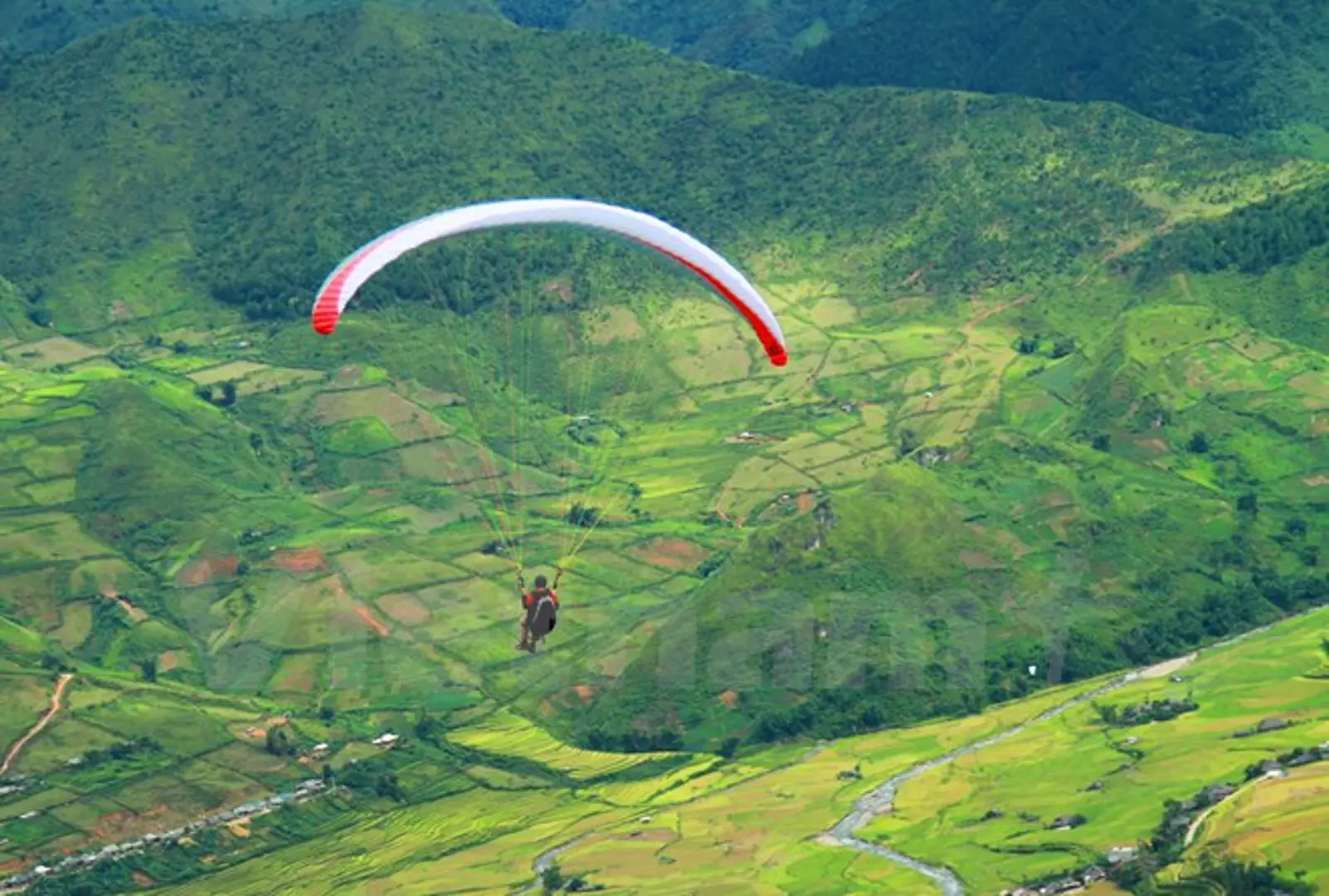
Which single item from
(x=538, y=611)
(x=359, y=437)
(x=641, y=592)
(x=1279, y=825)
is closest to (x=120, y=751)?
(x=641, y=592)

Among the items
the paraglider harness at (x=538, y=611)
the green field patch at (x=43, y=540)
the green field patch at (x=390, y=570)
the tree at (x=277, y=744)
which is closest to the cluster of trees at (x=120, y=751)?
the tree at (x=277, y=744)

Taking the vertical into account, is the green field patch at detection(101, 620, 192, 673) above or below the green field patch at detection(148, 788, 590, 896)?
above

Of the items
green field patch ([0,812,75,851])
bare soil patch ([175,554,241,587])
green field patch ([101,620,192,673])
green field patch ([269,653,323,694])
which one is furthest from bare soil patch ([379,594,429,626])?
green field patch ([0,812,75,851])

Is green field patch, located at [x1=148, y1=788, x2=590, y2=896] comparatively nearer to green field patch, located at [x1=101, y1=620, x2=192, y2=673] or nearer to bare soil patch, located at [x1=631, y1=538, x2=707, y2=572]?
green field patch, located at [x1=101, y1=620, x2=192, y2=673]

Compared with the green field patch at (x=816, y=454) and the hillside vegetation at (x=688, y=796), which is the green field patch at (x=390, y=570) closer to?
the hillside vegetation at (x=688, y=796)

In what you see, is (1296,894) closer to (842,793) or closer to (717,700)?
(842,793)

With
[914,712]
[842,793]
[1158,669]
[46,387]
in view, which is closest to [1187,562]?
[1158,669]
